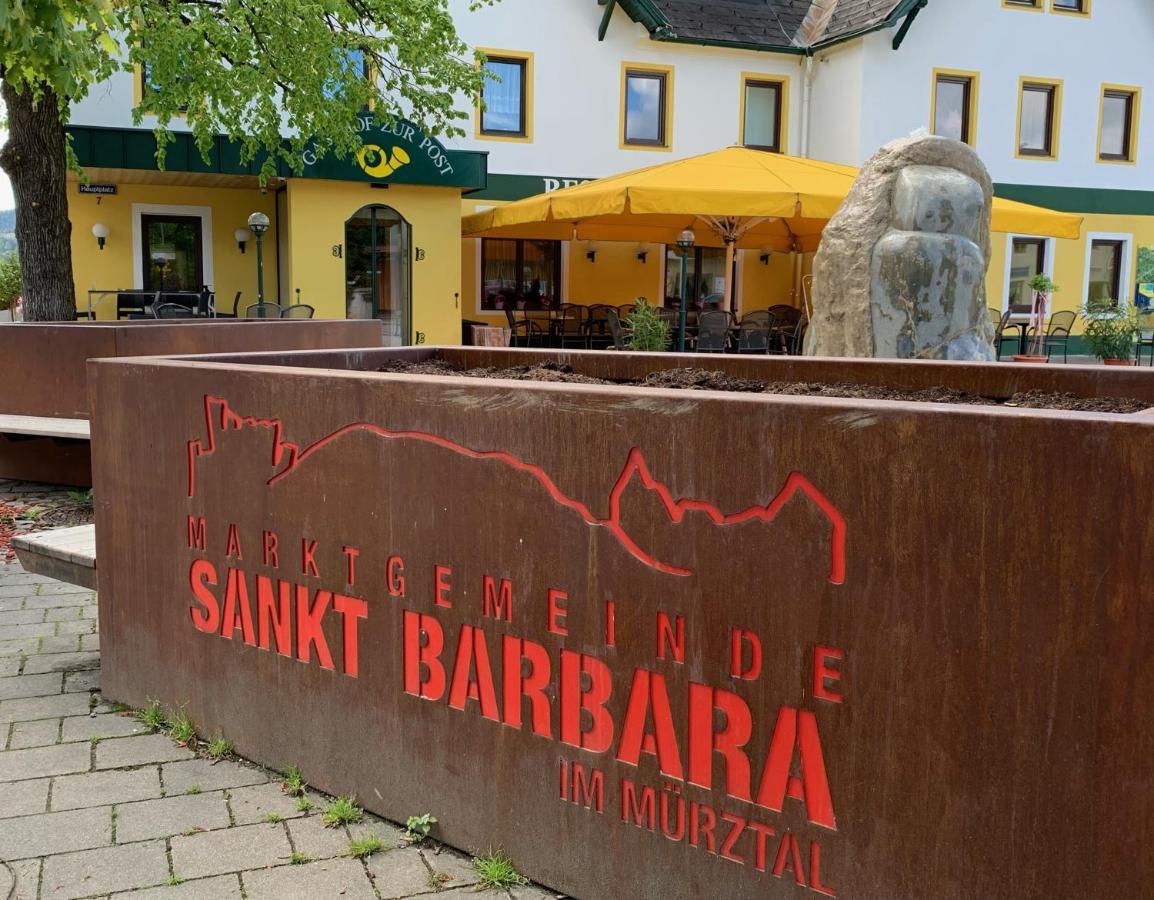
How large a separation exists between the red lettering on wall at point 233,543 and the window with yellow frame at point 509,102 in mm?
18220

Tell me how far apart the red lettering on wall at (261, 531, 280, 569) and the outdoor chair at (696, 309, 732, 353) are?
1187cm

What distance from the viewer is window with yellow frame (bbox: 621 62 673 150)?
21406 millimetres

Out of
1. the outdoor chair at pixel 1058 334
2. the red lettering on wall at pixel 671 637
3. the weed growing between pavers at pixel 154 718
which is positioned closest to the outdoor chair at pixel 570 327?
the outdoor chair at pixel 1058 334

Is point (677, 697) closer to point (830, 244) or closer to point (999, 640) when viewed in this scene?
point (999, 640)

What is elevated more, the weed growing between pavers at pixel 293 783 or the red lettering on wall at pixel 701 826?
the red lettering on wall at pixel 701 826

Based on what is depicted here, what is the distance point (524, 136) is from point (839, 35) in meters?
6.65

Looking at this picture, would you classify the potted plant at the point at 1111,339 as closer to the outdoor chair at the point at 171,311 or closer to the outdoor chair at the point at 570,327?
the outdoor chair at the point at 570,327

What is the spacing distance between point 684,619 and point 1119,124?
85.0 feet

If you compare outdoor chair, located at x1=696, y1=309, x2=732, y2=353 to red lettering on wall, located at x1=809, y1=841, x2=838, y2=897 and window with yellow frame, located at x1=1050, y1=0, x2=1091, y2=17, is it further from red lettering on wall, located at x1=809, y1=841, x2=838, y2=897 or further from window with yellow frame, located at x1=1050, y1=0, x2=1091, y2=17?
window with yellow frame, located at x1=1050, y1=0, x2=1091, y2=17

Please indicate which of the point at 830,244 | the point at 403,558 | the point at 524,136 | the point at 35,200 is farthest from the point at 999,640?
the point at 524,136

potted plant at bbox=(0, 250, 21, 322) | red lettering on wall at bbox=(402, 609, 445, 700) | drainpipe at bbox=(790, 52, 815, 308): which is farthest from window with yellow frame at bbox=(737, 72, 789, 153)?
red lettering on wall at bbox=(402, 609, 445, 700)

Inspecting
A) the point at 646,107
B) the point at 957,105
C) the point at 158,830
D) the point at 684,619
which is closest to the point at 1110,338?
the point at 957,105

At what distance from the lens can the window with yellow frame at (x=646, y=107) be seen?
21406 millimetres

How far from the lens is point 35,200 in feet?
32.4
